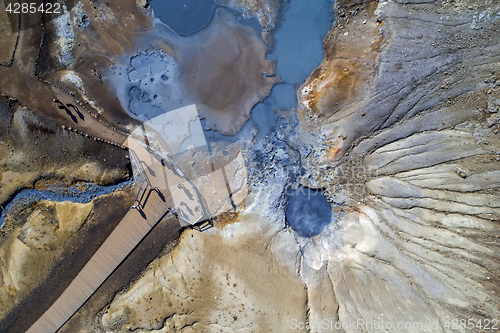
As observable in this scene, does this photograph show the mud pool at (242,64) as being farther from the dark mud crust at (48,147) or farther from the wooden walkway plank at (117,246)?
the wooden walkway plank at (117,246)

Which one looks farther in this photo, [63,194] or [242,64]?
[242,64]

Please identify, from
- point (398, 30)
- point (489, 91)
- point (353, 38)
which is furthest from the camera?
point (353, 38)

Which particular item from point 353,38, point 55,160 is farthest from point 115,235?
point 353,38

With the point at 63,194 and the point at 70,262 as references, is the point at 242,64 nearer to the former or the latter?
the point at 63,194

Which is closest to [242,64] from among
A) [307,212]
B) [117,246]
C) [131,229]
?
[307,212]

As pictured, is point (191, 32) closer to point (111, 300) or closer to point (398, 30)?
point (398, 30)
